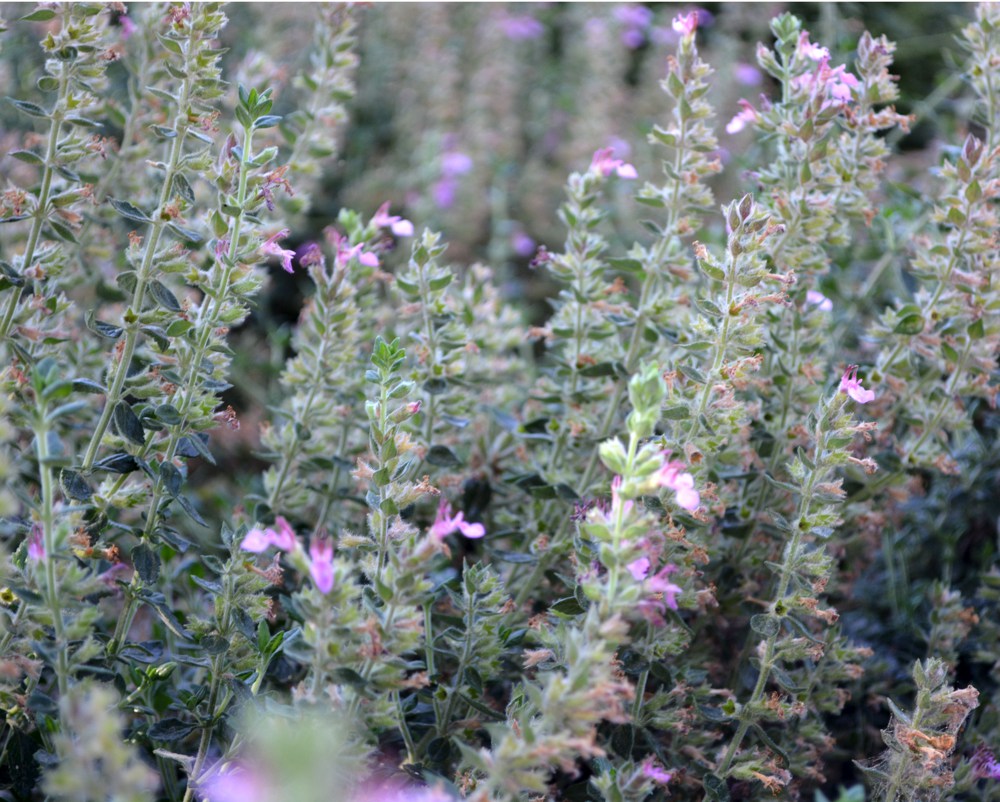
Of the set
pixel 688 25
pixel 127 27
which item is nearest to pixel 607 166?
pixel 688 25

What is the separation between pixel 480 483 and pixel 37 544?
1082 mm

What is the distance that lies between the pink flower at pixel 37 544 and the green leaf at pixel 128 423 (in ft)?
0.84

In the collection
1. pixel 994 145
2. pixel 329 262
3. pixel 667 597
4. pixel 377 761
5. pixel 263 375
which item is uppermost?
pixel 994 145

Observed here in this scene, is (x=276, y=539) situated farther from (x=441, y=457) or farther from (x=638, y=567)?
(x=441, y=457)

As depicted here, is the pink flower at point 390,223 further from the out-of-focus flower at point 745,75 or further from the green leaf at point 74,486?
the out-of-focus flower at point 745,75

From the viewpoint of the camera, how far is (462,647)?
1.78m

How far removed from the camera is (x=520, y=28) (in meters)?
5.55

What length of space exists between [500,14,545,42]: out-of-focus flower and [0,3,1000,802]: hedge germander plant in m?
3.08

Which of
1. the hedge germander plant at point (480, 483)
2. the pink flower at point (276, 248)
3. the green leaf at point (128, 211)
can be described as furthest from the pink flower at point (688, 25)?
the green leaf at point (128, 211)

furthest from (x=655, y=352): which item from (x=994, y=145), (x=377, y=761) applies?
(x=377, y=761)

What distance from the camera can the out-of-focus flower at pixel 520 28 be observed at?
17.9 feet

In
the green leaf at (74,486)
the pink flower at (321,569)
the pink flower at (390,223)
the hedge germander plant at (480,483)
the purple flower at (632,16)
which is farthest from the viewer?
the purple flower at (632,16)

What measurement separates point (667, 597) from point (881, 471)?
0.95 meters

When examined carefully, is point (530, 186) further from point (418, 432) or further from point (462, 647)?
point (462, 647)
